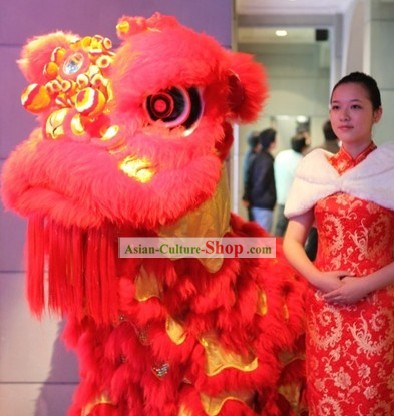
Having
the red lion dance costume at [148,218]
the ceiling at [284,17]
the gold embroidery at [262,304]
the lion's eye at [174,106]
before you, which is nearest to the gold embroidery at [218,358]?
the red lion dance costume at [148,218]

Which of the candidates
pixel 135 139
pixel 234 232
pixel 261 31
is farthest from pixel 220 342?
pixel 261 31

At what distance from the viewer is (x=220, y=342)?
1.51m

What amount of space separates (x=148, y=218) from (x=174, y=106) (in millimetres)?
262

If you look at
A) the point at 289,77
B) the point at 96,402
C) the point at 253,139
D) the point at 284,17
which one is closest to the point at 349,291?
the point at 96,402

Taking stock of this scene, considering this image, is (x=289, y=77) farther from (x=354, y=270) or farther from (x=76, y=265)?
(x=76, y=265)

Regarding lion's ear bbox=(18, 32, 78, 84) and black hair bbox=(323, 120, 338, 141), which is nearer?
lion's ear bbox=(18, 32, 78, 84)

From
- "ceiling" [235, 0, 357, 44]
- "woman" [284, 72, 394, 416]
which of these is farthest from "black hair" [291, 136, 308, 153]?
"woman" [284, 72, 394, 416]

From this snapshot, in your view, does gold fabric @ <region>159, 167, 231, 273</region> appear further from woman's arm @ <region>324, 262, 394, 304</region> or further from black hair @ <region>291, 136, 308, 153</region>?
black hair @ <region>291, 136, 308, 153</region>

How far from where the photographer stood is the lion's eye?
1.41m

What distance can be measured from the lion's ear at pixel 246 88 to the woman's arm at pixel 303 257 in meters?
0.29

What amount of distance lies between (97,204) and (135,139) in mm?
167

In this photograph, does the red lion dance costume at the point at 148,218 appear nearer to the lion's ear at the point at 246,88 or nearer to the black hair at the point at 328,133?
the lion's ear at the point at 246,88

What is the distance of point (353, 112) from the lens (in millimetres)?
1432

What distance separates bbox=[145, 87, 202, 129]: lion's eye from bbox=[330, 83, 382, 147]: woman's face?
32cm
